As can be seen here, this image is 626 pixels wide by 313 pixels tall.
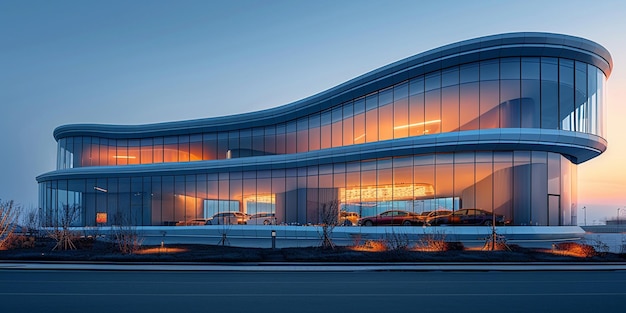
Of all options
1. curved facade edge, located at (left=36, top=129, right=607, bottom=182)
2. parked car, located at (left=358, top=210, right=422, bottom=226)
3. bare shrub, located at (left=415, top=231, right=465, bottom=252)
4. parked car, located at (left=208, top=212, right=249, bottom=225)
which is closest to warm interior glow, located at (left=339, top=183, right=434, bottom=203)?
parked car, located at (left=358, top=210, right=422, bottom=226)

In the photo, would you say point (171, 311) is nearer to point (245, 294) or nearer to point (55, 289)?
point (245, 294)

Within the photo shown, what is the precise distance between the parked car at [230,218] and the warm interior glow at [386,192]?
38.6 ft

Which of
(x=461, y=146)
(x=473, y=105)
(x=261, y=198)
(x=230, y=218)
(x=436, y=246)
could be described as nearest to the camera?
(x=436, y=246)

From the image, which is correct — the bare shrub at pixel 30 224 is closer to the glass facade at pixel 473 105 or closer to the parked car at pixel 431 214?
the glass facade at pixel 473 105

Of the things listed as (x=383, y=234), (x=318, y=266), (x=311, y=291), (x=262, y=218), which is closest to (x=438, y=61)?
(x=383, y=234)

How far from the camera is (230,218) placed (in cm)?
4822

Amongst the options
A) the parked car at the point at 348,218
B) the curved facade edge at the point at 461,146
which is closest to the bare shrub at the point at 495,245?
the curved facade edge at the point at 461,146

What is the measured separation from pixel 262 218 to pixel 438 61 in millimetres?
23036

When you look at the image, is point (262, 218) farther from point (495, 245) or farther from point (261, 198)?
point (495, 245)

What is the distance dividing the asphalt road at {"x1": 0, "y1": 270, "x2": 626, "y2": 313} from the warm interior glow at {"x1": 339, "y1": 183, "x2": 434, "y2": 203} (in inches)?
757

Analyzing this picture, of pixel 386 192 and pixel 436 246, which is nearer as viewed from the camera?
pixel 436 246

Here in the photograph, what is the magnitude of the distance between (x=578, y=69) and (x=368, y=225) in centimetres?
1876

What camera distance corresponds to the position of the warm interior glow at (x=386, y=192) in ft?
121

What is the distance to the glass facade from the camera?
112 ft
